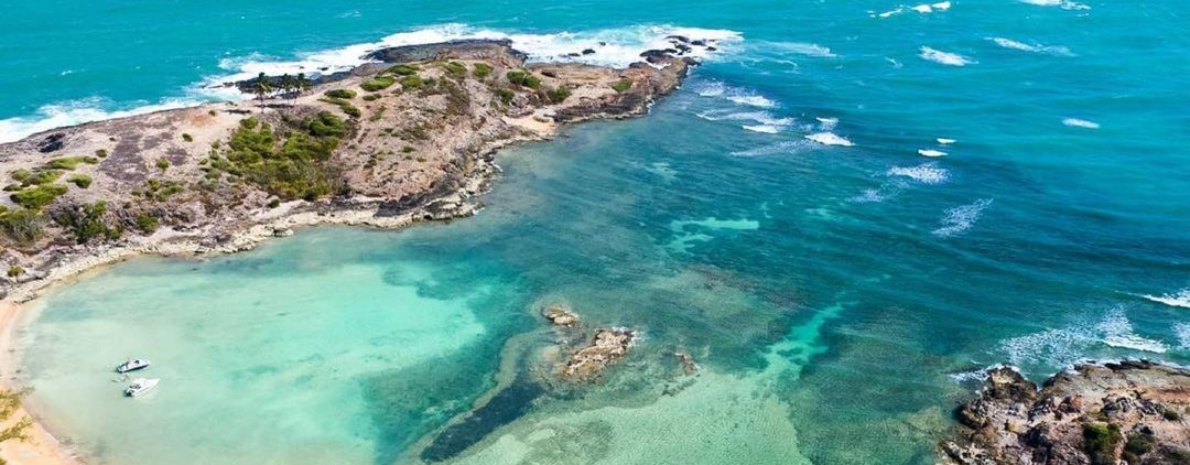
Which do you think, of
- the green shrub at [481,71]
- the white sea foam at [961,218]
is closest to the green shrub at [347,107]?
the green shrub at [481,71]

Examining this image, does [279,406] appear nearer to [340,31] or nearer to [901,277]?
[901,277]

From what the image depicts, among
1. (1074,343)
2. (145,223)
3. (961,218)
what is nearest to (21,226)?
(145,223)

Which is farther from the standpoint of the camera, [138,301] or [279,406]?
[138,301]

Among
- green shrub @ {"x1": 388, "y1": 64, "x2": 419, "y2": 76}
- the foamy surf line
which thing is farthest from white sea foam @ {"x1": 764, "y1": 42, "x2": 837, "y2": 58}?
green shrub @ {"x1": 388, "y1": 64, "x2": 419, "y2": 76}

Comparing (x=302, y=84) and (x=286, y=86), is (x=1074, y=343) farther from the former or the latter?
(x=286, y=86)

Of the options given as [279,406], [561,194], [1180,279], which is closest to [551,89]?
[561,194]

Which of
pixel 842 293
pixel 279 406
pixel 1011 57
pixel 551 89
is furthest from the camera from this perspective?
pixel 1011 57

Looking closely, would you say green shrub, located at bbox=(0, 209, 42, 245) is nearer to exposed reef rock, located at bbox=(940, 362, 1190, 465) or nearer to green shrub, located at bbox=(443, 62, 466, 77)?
green shrub, located at bbox=(443, 62, 466, 77)
